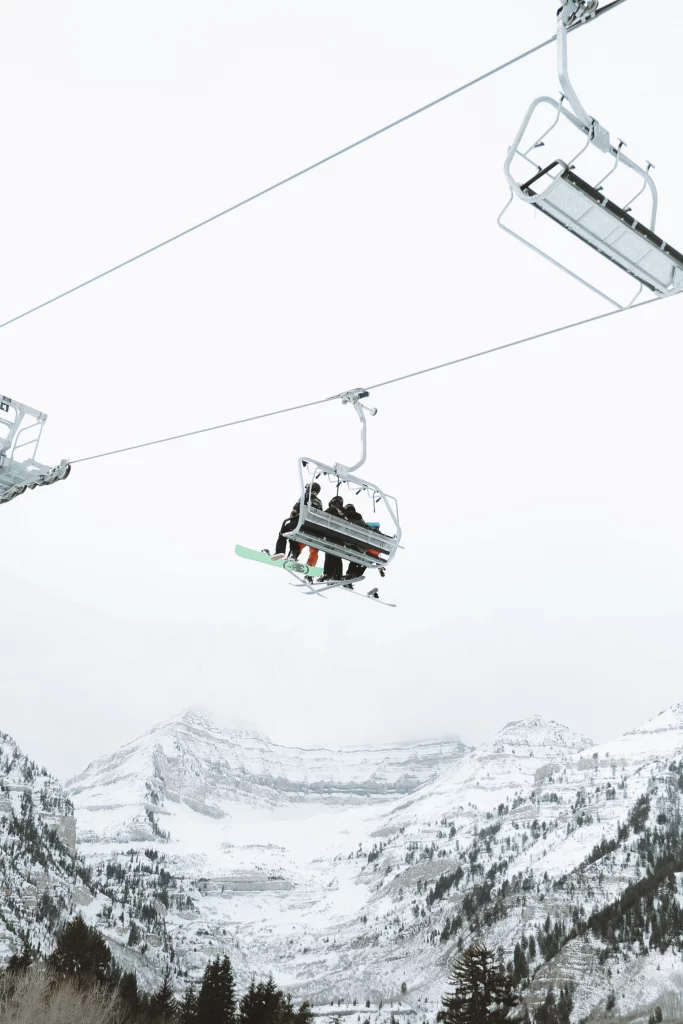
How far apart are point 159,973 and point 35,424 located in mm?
206491

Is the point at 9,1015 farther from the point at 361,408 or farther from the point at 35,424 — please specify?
the point at 361,408

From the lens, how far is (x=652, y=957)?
543 feet

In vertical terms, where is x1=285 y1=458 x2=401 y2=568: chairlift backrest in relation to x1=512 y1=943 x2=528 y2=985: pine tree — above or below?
above

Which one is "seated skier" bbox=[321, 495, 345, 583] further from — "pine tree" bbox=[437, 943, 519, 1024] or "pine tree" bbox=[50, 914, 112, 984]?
"pine tree" bbox=[50, 914, 112, 984]

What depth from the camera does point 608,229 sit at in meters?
8.34

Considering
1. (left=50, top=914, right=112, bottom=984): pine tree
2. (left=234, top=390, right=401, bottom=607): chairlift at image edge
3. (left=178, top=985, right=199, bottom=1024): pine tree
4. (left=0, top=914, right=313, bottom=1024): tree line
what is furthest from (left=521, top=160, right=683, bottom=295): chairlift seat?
(left=50, top=914, right=112, bottom=984): pine tree

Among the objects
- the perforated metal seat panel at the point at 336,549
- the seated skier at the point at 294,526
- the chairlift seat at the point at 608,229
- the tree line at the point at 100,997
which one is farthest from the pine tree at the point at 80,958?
the chairlift seat at the point at 608,229

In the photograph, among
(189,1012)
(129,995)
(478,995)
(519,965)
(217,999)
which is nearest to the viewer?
(478,995)

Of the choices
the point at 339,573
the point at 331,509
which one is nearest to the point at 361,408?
the point at 331,509

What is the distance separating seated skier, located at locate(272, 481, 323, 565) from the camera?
1700 cm

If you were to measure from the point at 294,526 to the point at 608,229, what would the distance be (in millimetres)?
9963

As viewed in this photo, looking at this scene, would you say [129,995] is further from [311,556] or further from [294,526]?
[294,526]

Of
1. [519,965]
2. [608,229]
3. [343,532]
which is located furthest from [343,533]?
[519,965]

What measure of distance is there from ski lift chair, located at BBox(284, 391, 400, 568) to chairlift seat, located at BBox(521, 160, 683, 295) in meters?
8.24
